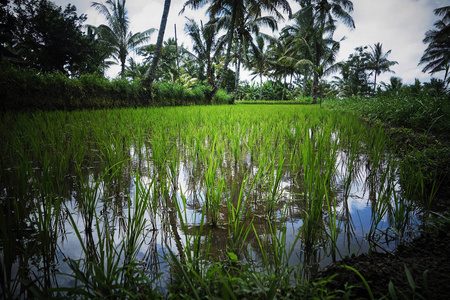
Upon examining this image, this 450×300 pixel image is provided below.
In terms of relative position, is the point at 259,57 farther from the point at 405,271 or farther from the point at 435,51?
the point at 435,51

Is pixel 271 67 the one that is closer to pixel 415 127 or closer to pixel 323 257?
pixel 415 127

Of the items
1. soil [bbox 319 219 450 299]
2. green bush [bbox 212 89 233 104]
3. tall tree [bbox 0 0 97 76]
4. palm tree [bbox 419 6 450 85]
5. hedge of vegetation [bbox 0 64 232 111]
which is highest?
palm tree [bbox 419 6 450 85]

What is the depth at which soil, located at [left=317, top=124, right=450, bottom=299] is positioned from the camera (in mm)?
516

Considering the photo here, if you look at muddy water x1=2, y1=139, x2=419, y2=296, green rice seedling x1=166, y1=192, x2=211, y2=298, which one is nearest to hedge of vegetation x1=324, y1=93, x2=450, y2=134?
muddy water x1=2, y1=139, x2=419, y2=296

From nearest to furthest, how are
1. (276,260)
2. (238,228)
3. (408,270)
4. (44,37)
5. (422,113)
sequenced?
(408,270) → (276,260) → (238,228) → (422,113) → (44,37)

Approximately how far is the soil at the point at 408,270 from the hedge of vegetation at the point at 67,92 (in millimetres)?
5357

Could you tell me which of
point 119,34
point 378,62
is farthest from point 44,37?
point 378,62

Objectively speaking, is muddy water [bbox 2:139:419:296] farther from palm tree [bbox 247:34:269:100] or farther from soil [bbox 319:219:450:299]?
palm tree [bbox 247:34:269:100]

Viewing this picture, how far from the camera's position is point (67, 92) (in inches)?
191

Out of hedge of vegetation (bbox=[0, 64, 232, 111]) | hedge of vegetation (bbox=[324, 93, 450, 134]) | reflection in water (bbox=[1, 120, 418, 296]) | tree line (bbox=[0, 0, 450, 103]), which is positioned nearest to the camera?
reflection in water (bbox=[1, 120, 418, 296])

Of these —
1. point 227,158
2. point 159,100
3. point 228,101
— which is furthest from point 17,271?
point 228,101

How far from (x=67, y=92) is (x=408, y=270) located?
6108 millimetres

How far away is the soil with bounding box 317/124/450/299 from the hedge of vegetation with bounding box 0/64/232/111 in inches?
211

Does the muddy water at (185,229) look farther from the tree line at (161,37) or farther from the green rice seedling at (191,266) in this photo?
the tree line at (161,37)
